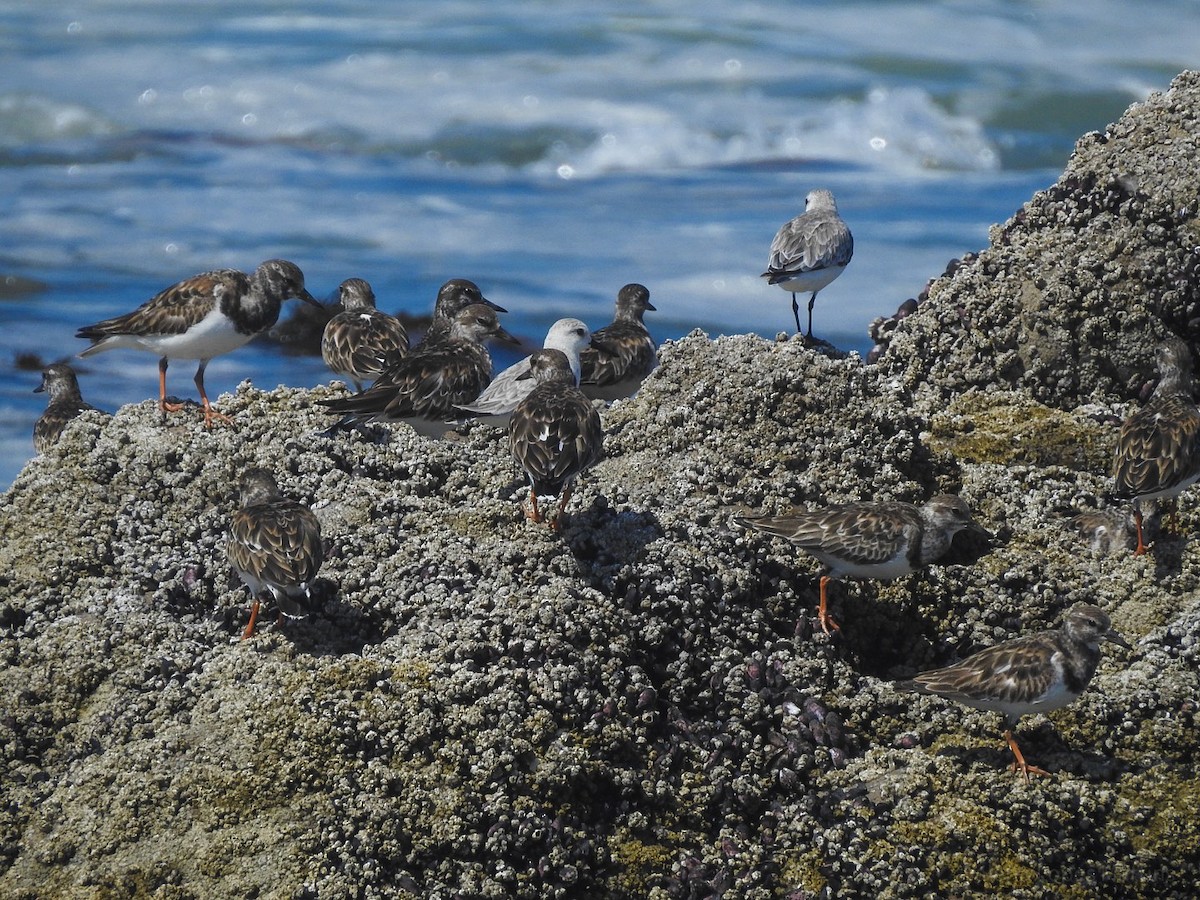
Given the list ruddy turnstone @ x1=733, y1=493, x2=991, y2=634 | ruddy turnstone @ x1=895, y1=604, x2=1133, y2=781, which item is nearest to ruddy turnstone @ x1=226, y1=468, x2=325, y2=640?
ruddy turnstone @ x1=733, y1=493, x2=991, y2=634

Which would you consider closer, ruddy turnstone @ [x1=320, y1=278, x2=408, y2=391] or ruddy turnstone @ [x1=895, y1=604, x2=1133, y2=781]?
ruddy turnstone @ [x1=895, y1=604, x2=1133, y2=781]

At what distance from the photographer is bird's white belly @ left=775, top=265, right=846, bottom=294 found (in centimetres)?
1123

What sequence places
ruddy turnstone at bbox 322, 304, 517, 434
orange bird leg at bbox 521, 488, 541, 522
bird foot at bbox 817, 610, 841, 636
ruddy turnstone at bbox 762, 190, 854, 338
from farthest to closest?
ruddy turnstone at bbox 762, 190, 854, 338
ruddy turnstone at bbox 322, 304, 517, 434
orange bird leg at bbox 521, 488, 541, 522
bird foot at bbox 817, 610, 841, 636

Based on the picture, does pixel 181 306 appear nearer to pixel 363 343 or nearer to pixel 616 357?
pixel 363 343

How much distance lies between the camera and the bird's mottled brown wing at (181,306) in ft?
32.5

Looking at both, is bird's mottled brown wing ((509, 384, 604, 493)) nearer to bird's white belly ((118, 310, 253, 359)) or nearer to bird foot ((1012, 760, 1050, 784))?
bird foot ((1012, 760, 1050, 784))

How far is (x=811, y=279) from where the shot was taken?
11281 millimetres

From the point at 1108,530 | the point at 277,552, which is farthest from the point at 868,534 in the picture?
the point at 277,552

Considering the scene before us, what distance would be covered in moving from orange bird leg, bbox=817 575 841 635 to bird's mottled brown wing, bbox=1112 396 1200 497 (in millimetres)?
1763

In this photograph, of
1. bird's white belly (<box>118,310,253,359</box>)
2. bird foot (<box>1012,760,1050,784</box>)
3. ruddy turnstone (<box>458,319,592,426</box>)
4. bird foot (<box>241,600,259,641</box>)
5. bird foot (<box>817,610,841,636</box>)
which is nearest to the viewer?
bird foot (<box>1012,760,1050,784</box>)

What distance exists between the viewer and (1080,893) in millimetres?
5781

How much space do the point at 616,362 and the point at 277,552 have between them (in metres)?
4.00

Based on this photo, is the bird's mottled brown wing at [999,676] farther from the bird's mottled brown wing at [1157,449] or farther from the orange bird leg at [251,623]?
the orange bird leg at [251,623]

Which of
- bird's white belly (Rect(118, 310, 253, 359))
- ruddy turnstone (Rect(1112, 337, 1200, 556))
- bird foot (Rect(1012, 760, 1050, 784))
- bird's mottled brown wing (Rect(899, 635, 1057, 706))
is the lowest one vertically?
bird foot (Rect(1012, 760, 1050, 784))
